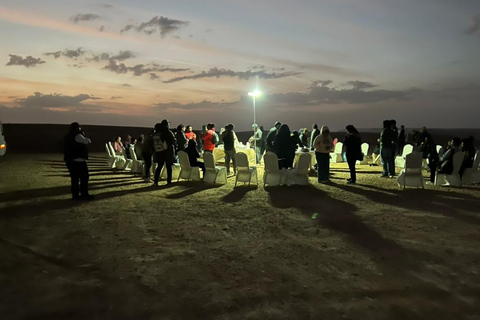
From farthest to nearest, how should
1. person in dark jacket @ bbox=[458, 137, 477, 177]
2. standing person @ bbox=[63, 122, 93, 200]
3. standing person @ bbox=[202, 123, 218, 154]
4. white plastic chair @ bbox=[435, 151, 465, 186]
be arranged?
standing person @ bbox=[202, 123, 218, 154], person in dark jacket @ bbox=[458, 137, 477, 177], white plastic chair @ bbox=[435, 151, 465, 186], standing person @ bbox=[63, 122, 93, 200]

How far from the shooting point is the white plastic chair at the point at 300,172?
10938mm

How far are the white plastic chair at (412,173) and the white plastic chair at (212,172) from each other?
5.00 metres

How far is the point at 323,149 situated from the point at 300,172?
102 centimetres

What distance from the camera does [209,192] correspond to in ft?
32.8

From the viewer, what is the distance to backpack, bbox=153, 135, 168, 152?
1098 cm

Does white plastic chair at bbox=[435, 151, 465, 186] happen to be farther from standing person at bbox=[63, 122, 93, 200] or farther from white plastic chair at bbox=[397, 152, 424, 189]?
standing person at bbox=[63, 122, 93, 200]

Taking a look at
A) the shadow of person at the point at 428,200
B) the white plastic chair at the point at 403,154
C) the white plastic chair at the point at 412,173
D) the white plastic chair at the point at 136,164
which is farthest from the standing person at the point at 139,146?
the white plastic chair at the point at 403,154

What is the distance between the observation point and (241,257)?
4.96 metres

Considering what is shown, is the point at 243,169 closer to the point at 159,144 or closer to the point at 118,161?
the point at 159,144

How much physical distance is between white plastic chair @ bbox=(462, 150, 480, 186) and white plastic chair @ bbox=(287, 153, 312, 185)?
169 inches

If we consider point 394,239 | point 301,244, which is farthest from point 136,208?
point 394,239

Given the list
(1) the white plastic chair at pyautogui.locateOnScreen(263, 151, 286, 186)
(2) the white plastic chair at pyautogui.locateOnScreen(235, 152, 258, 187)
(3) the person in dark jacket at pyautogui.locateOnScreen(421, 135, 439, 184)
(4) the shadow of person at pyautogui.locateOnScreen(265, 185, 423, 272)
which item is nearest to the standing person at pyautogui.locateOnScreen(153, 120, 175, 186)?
(2) the white plastic chair at pyautogui.locateOnScreen(235, 152, 258, 187)

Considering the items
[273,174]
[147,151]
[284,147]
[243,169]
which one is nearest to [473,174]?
[284,147]

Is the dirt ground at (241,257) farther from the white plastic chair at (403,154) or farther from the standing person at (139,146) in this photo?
the white plastic chair at (403,154)
